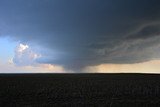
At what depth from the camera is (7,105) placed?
106ft

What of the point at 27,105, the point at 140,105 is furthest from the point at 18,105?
the point at 140,105

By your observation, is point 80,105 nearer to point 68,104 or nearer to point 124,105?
point 68,104

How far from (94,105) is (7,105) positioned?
9684mm

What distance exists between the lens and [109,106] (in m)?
30.9

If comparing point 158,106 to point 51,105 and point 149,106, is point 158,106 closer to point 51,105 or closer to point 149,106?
point 149,106

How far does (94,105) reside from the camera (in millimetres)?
31688

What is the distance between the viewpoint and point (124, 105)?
1253 inches

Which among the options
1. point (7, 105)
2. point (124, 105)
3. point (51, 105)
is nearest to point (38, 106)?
point (51, 105)

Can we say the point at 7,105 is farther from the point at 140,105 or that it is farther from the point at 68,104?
the point at 140,105

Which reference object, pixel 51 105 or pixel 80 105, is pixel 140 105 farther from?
pixel 51 105

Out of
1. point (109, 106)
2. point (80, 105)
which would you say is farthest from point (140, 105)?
point (80, 105)

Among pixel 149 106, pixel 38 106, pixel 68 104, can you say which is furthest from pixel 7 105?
pixel 149 106

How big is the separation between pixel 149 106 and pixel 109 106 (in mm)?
4257

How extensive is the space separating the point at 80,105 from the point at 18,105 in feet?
22.8
